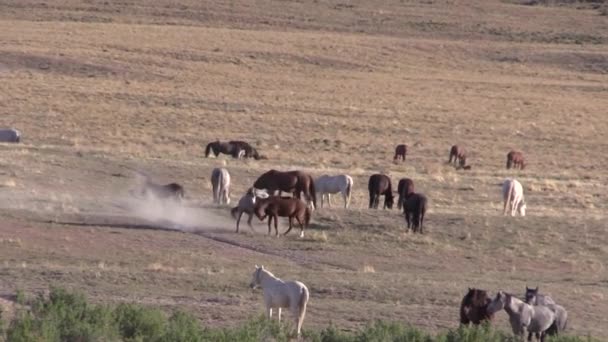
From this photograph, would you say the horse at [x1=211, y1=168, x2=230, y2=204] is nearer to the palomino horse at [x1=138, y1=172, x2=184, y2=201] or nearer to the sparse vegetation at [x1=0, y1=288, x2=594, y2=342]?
the palomino horse at [x1=138, y1=172, x2=184, y2=201]

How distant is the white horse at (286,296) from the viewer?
16.0 meters

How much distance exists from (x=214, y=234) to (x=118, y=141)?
67.5 ft

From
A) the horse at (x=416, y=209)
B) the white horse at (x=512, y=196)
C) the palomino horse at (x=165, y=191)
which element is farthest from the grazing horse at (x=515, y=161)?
the horse at (x=416, y=209)

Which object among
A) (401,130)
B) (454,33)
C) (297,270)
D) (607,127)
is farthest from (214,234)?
(454,33)

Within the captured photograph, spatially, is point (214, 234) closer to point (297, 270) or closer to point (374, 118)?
point (297, 270)

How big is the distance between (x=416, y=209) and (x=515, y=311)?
412 inches

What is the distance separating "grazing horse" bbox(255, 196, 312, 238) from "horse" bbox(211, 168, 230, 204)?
11.7ft

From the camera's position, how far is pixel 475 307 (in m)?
16.1

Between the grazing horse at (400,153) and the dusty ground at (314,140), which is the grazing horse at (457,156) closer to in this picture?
the dusty ground at (314,140)

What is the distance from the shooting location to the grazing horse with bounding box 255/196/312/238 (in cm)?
2541

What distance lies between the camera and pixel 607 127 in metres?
59.9

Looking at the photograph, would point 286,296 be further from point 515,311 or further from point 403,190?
point 403,190

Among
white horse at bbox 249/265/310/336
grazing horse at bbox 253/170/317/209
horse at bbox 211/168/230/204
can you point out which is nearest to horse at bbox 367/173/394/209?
grazing horse at bbox 253/170/317/209

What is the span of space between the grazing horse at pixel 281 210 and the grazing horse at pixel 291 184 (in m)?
2.97
